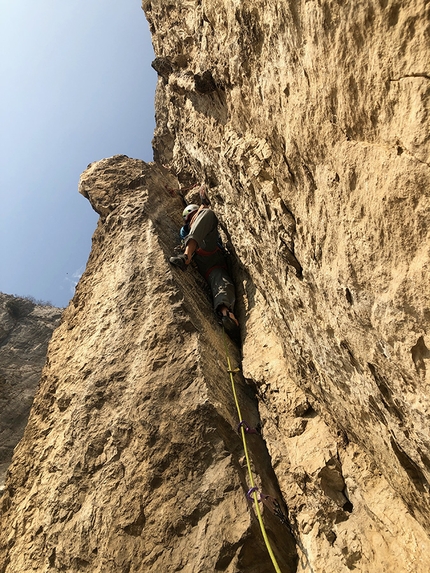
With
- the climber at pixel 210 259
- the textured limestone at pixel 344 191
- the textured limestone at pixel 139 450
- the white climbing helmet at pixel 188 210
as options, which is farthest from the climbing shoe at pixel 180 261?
the textured limestone at pixel 344 191

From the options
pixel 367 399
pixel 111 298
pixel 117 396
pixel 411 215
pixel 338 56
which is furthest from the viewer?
pixel 111 298

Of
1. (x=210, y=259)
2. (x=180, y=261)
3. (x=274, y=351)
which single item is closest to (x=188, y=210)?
(x=210, y=259)

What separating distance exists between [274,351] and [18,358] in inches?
346

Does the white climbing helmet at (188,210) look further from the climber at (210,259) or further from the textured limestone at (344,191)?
the textured limestone at (344,191)

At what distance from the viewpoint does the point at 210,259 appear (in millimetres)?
6012

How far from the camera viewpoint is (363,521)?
2.58 meters

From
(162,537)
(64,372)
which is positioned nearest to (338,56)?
(162,537)

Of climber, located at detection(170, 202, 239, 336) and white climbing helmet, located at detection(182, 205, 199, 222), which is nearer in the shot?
climber, located at detection(170, 202, 239, 336)

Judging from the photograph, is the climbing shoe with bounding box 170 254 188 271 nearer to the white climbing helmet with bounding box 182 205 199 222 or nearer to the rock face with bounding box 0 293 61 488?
the white climbing helmet with bounding box 182 205 199 222

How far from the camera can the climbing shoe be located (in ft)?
16.9

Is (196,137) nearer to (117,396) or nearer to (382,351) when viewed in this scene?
(117,396)

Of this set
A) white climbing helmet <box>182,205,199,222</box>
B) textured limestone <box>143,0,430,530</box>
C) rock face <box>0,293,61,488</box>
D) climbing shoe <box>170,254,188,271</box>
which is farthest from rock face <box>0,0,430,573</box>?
rock face <box>0,293,61,488</box>

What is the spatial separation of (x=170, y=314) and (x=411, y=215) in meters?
3.17

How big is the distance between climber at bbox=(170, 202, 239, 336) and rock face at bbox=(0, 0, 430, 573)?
0.23 m
